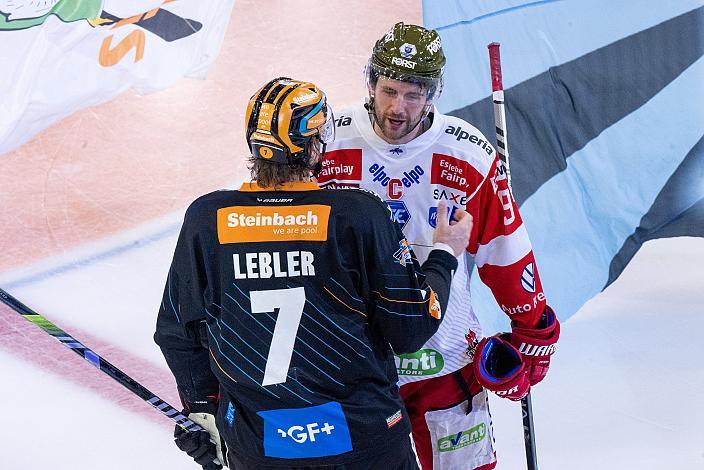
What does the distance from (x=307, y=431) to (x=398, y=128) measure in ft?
2.38

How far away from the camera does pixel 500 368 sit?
212 cm

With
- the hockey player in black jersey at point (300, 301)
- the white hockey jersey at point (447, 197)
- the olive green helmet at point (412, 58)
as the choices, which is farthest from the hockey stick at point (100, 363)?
the olive green helmet at point (412, 58)

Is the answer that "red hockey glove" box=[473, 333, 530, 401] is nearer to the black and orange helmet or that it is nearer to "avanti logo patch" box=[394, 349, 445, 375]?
"avanti logo patch" box=[394, 349, 445, 375]

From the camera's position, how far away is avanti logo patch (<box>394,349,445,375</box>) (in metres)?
2.09

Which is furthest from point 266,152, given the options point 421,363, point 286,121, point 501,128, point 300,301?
point 501,128

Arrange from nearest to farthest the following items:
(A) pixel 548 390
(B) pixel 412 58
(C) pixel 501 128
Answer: (B) pixel 412 58
(C) pixel 501 128
(A) pixel 548 390

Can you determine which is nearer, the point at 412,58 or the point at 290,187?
the point at 290,187

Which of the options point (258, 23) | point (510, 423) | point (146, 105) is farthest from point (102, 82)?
point (510, 423)

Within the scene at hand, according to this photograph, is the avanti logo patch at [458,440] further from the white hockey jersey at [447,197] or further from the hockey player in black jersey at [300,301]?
the hockey player in black jersey at [300,301]

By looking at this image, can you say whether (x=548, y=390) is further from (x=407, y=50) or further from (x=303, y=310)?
(x=303, y=310)

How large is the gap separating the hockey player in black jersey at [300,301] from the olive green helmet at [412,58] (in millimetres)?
332

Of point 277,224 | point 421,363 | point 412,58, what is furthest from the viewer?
point 421,363

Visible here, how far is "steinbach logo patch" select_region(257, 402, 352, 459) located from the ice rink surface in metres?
1.34

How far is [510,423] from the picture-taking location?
10.3 feet
